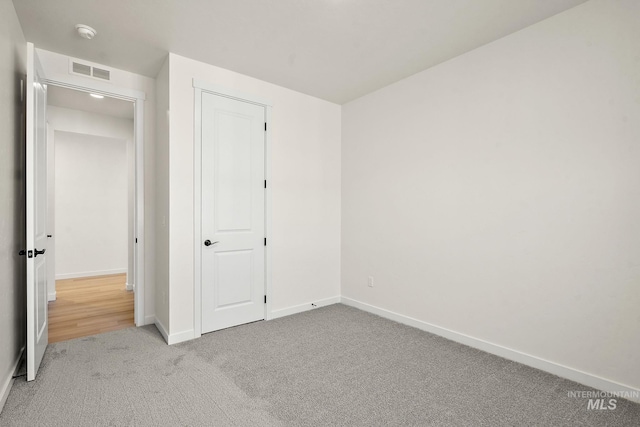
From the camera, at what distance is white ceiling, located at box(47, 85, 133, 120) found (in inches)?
161

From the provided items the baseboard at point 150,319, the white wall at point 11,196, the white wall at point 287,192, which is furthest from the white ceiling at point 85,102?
the baseboard at point 150,319

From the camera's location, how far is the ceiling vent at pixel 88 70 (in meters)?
3.03

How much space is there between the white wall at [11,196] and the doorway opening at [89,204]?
1.60 metres

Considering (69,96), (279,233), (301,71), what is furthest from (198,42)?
(69,96)

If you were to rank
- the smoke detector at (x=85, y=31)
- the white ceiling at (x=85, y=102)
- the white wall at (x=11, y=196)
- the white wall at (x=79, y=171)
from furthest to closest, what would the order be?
the white wall at (x=79, y=171) < the white ceiling at (x=85, y=102) < the smoke detector at (x=85, y=31) < the white wall at (x=11, y=196)

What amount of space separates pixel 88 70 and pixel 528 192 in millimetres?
4125

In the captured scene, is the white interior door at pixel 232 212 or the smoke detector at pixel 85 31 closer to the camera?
the smoke detector at pixel 85 31

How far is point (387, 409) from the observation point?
1946mm

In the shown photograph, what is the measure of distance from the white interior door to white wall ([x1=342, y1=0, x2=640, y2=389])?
1446 millimetres

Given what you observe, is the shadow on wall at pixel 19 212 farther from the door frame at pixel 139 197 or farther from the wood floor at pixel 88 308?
the door frame at pixel 139 197

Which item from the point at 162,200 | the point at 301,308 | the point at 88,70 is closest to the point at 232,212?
the point at 162,200

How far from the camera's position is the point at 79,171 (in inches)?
238

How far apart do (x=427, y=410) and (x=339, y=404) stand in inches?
21.1

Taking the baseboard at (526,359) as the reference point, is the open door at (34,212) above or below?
above
